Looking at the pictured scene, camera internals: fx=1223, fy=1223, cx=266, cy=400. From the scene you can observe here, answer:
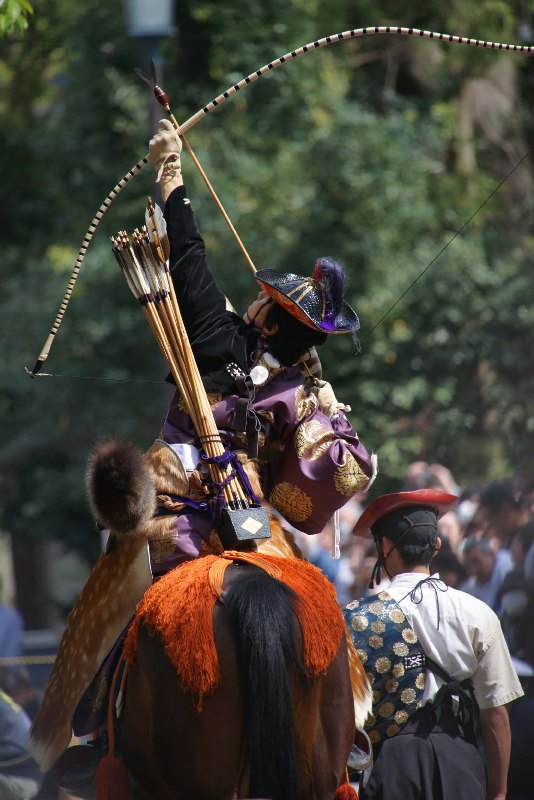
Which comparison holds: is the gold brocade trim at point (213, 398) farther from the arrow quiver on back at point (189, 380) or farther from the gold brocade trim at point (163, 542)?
the gold brocade trim at point (163, 542)

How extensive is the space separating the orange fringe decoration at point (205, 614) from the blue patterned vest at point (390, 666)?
0.68 m

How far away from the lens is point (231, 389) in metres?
3.96

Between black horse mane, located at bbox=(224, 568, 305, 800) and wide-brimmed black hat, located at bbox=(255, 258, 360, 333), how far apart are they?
1.03 metres

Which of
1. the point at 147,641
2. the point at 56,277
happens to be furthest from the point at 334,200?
the point at 147,641


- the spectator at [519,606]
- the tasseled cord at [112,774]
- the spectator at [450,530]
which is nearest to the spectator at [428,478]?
the spectator at [450,530]

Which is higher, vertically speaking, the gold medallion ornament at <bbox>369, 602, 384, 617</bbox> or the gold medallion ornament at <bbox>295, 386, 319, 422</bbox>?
the gold medallion ornament at <bbox>295, 386, 319, 422</bbox>

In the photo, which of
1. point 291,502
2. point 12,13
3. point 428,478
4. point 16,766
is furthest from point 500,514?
point 12,13

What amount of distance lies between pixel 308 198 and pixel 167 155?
6875 millimetres

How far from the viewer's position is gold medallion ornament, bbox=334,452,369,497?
3.85m

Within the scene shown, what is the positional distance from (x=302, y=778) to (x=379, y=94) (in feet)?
33.8

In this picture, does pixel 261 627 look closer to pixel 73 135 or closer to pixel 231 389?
pixel 231 389

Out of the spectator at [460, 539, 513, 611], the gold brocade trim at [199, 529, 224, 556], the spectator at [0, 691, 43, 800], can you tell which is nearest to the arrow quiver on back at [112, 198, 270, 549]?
the gold brocade trim at [199, 529, 224, 556]

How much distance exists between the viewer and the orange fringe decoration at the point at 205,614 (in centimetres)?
325

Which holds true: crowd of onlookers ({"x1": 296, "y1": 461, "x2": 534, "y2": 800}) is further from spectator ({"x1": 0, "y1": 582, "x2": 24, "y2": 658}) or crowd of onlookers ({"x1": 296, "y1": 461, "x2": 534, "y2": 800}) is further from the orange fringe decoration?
spectator ({"x1": 0, "y1": 582, "x2": 24, "y2": 658})
